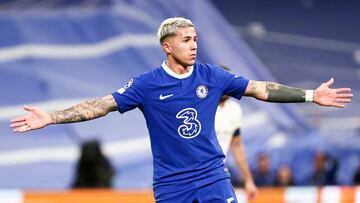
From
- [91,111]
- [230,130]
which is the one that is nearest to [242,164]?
[230,130]

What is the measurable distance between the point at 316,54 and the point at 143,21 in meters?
3.27

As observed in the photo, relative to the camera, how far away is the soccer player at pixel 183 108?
7695mm

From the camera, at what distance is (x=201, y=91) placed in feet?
25.4

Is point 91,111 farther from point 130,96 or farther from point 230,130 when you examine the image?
point 230,130

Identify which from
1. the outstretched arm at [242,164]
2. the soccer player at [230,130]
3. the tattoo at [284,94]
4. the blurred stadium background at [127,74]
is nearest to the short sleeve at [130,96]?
the tattoo at [284,94]

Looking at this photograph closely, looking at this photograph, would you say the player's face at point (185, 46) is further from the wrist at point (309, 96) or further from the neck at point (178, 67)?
the wrist at point (309, 96)

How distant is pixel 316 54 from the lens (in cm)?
A: 1883

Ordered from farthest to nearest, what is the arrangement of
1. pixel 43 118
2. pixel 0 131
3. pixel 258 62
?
pixel 258 62, pixel 0 131, pixel 43 118

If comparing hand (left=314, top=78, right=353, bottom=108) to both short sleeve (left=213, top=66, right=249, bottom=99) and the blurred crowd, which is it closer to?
short sleeve (left=213, top=66, right=249, bottom=99)

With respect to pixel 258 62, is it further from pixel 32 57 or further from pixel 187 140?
pixel 187 140

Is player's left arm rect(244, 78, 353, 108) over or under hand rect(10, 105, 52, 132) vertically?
over

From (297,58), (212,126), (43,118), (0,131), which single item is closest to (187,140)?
(212,126)

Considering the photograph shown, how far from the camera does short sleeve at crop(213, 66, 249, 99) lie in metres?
7.81

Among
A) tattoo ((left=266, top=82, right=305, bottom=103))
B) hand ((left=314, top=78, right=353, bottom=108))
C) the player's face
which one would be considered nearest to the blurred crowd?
tattoo ((left=266, top=82, right=305, bottom=103))
